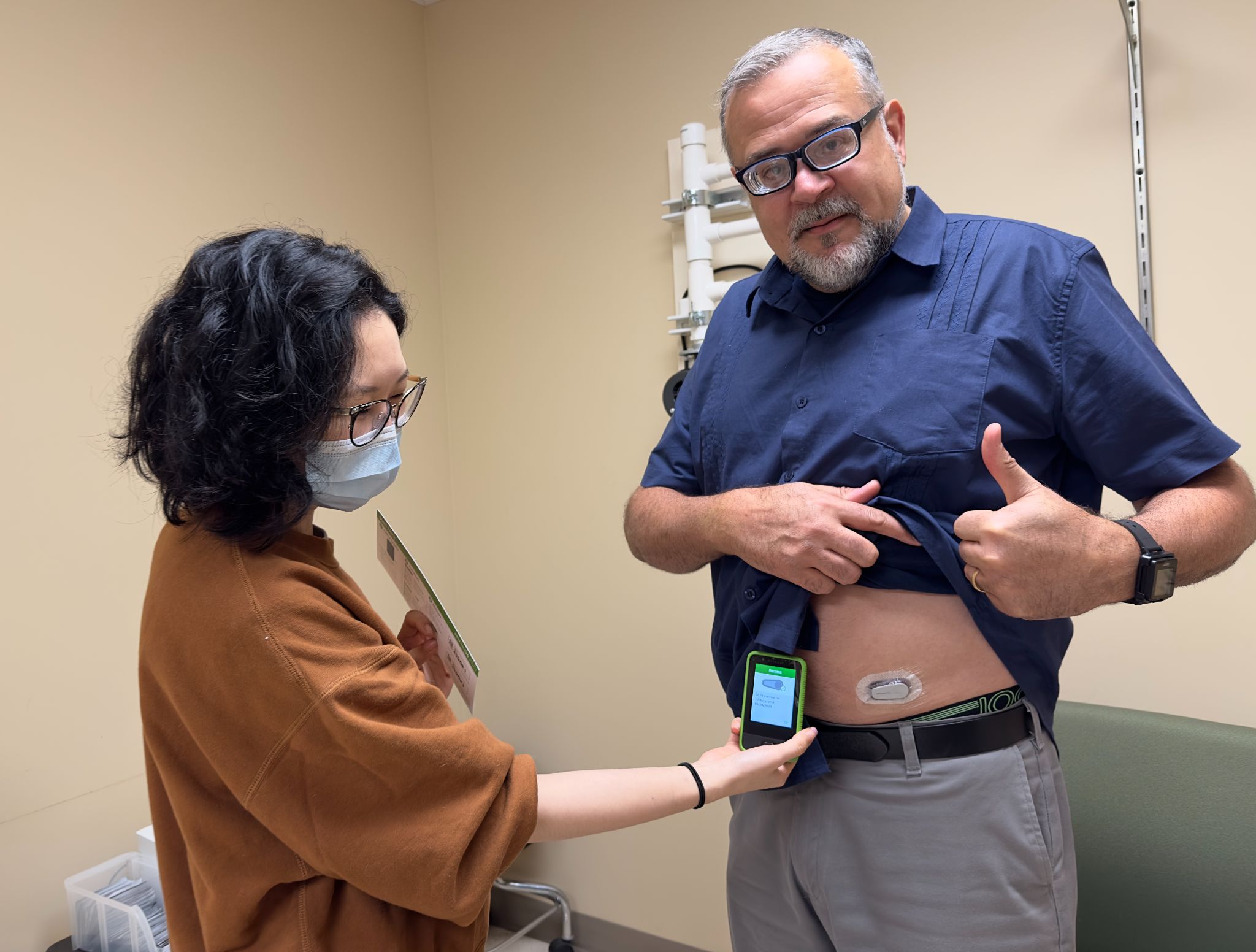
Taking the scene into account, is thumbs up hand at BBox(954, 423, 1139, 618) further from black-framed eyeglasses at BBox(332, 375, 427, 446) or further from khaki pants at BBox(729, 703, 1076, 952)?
black-framed eyeglasses at BBox(332, 375, 427, 446)

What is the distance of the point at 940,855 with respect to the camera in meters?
1.20

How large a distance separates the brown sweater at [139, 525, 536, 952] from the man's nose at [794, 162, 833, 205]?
80 cm

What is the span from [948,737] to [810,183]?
0.76 metres

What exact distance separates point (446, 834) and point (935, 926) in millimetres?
651

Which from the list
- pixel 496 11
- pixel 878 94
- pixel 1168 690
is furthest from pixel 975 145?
pixel 496 11

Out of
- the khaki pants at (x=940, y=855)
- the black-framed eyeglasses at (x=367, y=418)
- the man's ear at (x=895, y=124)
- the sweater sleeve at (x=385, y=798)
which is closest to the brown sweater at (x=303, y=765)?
the sweater sleeve at (x=385, y=798)

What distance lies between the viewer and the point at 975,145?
86.8 inches

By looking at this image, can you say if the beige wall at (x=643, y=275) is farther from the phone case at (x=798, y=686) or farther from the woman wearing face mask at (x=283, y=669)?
the woman wearing face mask at (x=283, y=669)

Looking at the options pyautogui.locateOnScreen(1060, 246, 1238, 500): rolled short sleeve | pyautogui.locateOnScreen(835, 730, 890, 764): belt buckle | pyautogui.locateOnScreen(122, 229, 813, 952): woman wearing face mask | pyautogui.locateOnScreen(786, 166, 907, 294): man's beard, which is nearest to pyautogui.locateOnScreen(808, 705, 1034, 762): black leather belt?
pyautogui.locateOnScreen(835, 730, 890, 764): belt buckle

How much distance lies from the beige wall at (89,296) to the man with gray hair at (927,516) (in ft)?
5.19

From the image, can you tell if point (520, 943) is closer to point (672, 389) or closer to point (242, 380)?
point (672, 389)

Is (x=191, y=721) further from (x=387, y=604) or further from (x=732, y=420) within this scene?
(x=387, y=604)

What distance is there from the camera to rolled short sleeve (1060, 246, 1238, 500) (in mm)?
1145

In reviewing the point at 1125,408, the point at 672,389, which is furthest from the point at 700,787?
the point at 672,389
